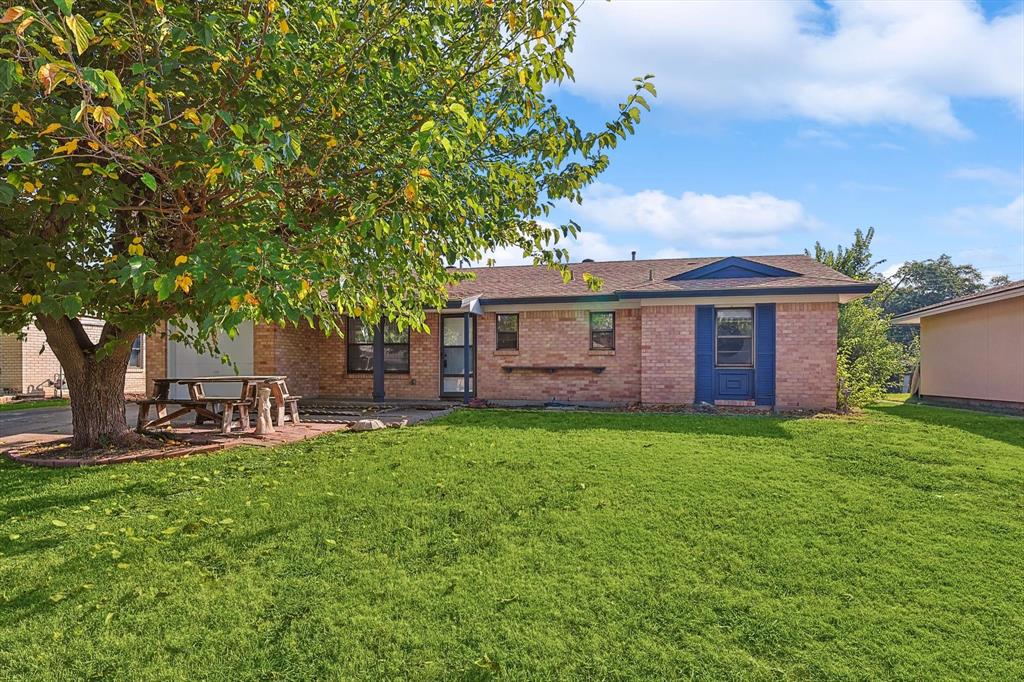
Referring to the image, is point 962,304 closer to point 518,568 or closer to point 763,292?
point 763,292

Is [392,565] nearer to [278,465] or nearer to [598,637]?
[598,637]

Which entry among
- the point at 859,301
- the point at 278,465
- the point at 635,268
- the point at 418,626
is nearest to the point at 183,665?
the point at 418,626

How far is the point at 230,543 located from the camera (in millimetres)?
4734

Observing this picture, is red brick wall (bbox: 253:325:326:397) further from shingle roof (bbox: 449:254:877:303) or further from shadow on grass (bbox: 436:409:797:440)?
shadow on grass (bbox: 436:409:797:440)

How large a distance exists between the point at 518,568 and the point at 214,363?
13.4m

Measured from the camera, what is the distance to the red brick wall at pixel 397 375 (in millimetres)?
15664

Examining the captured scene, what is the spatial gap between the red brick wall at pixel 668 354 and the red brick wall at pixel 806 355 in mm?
1914

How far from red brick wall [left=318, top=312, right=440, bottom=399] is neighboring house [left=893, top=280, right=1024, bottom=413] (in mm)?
13792

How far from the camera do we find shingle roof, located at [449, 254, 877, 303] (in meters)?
12.8

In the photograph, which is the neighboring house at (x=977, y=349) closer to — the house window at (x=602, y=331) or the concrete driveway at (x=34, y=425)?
the house window at (x=602, y=331)

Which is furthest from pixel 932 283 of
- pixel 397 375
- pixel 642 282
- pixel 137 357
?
pixel 137 357

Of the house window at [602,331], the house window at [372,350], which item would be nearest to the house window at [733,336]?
the house window at [602,331]

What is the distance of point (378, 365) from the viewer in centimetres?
1528

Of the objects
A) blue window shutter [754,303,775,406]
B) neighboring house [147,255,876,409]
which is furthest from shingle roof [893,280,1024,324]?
blue window shutter [754,303,775,406]
